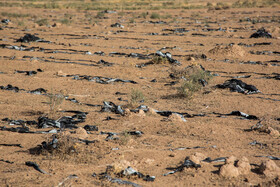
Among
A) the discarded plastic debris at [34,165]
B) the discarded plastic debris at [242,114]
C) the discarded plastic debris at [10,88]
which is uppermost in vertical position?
the discarded plastic debris at [10,88]

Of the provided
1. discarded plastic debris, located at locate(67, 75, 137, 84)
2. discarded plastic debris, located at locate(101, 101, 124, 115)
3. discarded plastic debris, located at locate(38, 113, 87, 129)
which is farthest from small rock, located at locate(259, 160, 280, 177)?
discarded plastic debris, located at locate(67, 75, 137, 84)

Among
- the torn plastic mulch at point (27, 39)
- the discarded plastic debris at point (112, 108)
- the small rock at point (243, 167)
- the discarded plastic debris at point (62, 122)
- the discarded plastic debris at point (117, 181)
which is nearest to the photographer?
the discarded plastic debris at point (117, 181)

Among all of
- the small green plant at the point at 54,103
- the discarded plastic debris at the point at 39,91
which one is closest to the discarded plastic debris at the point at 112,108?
the small green plant at the point at 54,103

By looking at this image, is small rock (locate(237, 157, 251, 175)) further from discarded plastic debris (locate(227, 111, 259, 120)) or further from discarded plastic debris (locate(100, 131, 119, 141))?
discarded plastic debris (locate(227, 111, 259, 120))

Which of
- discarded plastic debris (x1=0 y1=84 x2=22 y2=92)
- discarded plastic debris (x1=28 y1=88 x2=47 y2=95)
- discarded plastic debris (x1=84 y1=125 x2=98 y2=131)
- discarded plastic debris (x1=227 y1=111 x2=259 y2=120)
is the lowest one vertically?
discarded plastic debris (x1=227 y1=111 x2=259 y2=120)

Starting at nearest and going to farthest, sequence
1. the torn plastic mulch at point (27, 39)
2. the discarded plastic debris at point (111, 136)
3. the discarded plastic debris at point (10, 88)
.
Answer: the discarded plastic debris at point (111, 136)
the discarded plastic debris at point (10, 88)
the torn plastic mulch at point (27, 39)

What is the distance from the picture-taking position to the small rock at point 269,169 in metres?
4.34

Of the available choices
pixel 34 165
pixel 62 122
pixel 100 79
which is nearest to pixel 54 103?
pixel 62 122

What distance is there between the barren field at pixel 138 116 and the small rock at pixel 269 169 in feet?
0.04

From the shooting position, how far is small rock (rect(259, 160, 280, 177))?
434 centimetres

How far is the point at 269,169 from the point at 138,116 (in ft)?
10.00

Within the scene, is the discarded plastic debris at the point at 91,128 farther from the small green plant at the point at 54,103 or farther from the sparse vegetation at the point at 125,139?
the small green plant at the point at 54,103

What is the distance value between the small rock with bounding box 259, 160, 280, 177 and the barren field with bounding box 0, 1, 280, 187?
0.04ft

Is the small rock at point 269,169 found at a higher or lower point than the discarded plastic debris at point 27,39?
lower
